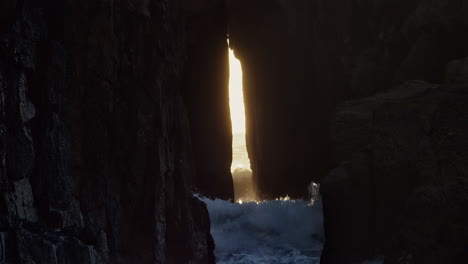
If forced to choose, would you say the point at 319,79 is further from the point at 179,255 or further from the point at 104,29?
the point at 104,29

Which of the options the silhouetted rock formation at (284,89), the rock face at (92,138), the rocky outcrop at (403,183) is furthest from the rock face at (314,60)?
the rock face at (92,138)

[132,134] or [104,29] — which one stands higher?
[104,29]

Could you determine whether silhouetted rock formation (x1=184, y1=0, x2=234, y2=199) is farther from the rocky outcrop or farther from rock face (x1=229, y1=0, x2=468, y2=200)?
the rocky outcrop

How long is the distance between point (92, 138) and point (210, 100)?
1894 centimetres

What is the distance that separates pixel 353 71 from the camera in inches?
1063

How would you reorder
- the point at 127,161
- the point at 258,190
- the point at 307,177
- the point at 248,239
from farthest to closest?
the point at 258,190
the point at 307,177
the point at 248,239
the point at 127,161

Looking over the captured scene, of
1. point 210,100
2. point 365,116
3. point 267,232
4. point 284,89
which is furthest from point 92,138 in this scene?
point 284,89

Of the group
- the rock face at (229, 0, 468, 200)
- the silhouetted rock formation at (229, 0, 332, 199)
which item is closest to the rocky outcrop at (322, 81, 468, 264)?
the rock face at (229, 0, 468, 200)

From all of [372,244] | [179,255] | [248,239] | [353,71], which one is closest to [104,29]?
[179,255]

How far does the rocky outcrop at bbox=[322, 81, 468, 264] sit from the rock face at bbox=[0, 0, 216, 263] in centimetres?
408

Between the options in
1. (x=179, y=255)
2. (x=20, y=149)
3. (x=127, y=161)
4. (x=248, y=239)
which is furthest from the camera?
(x=248, y=239)

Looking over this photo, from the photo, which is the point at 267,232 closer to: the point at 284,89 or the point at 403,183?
the point at 284,89

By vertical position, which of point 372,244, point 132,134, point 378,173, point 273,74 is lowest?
point 372,244

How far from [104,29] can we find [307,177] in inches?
832
